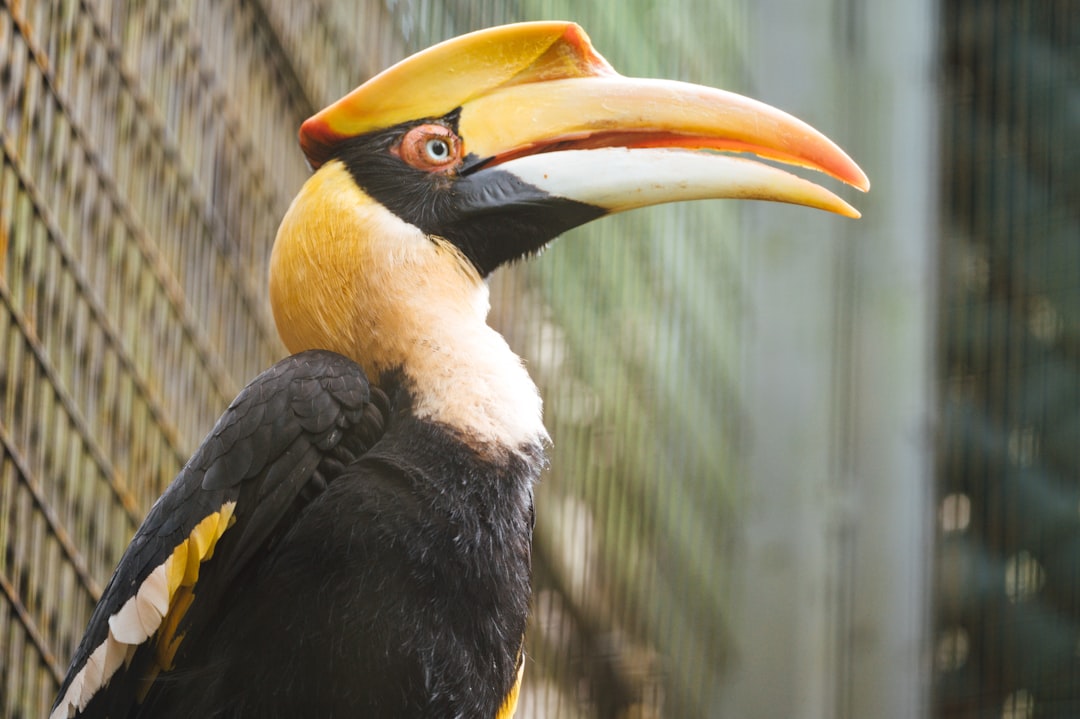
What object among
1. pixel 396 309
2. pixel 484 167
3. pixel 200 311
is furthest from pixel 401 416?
pixel 200 311

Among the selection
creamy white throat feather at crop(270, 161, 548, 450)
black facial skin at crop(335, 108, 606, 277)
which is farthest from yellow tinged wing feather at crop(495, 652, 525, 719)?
black facial skin at crop(335, 108, 606, 277)

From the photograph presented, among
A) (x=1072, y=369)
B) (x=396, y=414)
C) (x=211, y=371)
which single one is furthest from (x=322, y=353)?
(x=1072, y=369)

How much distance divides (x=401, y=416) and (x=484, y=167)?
174mm

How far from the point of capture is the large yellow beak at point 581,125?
0.84 meters

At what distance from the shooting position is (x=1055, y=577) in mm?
1823

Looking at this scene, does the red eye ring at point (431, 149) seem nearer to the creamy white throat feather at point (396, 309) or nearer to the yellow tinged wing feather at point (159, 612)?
the creamy white throat feather at point (396, 309)

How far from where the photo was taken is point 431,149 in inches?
34.5

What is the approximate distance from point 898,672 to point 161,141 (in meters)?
1.07

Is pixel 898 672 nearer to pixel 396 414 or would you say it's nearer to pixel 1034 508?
pixel 1034 508

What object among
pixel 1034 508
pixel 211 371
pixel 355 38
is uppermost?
pixel 355 38

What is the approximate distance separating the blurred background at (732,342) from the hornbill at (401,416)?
307 millimetres

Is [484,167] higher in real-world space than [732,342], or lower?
higher

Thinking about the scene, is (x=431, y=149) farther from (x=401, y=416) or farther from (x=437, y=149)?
(x=401, y=416)

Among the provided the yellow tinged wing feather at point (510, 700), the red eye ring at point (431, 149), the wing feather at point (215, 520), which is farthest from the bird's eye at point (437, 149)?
the yellow tinged wing feather at point (510, 700)
